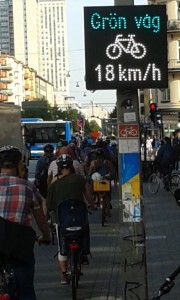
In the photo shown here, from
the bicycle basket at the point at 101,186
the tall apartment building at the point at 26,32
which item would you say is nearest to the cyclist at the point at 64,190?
the bicycle basket at the point at 101,186

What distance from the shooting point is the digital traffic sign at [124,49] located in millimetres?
6621

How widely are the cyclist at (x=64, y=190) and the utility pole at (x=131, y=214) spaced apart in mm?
1826

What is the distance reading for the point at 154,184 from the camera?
22859mm

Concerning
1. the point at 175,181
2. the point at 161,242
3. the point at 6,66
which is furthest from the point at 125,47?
the point at 6,66

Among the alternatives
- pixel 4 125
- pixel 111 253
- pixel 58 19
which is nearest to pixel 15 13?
pixel 58 19

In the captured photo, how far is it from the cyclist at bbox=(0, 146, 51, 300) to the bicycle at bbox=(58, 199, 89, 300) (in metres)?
2.42

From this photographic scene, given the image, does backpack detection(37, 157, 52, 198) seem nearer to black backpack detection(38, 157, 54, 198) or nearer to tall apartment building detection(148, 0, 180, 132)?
black backpack detection(38, 157, 54, 198)

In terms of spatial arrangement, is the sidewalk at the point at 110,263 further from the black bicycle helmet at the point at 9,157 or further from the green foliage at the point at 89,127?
the green foliage at the point at 89,127

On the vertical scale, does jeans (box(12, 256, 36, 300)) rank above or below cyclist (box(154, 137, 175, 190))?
above

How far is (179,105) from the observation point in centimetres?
6794

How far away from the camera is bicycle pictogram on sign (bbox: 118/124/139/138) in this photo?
6.90 metres

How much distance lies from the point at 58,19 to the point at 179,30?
11625 cm

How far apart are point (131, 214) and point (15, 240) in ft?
6.08

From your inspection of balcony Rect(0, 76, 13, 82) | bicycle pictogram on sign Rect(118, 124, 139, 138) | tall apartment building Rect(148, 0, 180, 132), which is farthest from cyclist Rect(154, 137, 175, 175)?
balcony Rect(0, 76, 13, 82)
